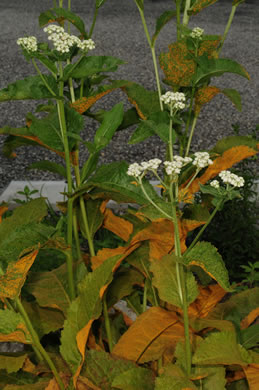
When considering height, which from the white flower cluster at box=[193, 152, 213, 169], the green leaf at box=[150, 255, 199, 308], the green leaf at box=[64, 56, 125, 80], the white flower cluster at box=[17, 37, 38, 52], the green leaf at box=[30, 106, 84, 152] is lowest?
the green leaf at box=[150, 255, 199, 308]

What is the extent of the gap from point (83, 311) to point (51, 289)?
0.23 m

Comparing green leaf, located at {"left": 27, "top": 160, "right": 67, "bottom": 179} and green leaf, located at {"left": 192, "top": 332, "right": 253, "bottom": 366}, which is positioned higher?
green leaf, located at {"left": 27, "top": 160, "right": 67, "bottom": 179}

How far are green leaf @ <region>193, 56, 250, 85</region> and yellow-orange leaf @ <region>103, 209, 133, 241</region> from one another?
0.32 metres

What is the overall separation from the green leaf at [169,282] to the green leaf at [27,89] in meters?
0.36

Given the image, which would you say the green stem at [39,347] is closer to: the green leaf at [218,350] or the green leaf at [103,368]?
the green leaf at [103,368]

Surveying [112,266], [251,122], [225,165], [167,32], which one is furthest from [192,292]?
[167,32]

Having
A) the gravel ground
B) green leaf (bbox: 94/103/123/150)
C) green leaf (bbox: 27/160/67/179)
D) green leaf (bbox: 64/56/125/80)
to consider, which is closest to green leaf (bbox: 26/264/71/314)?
green leaf (bbox: 27/160/67/179)

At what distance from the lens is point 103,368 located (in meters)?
0.99

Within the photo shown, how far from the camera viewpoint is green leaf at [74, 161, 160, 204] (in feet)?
3.13

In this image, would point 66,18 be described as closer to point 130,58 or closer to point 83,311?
point 83,311

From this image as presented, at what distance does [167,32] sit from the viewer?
5988 mm

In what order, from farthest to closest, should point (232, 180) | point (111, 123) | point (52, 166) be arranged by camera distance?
point (52, 166), point (111, 123), point (232, 180)

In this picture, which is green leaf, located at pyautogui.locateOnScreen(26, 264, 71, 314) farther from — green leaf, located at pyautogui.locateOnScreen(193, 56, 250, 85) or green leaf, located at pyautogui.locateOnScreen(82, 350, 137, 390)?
green leaf, located at pyautogui.locateOnScreen(193, 56, 250, 85)

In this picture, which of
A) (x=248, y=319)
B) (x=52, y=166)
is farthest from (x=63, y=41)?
(x=248, y=319)
